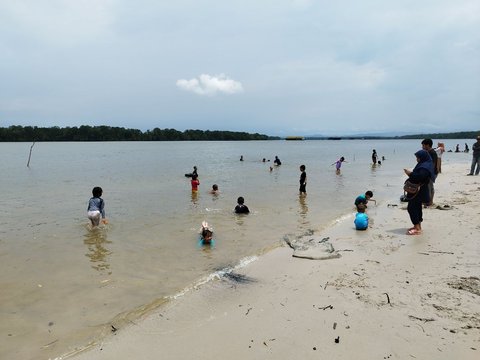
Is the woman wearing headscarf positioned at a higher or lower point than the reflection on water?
higher

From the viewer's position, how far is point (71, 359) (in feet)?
14.3

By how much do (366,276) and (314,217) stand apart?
6.83m

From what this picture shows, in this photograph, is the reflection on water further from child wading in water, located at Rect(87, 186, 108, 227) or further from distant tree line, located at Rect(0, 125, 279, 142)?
distant tree line, located at Rect(0, 125, 279, 142)

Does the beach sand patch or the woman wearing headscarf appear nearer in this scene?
the beach sand patch

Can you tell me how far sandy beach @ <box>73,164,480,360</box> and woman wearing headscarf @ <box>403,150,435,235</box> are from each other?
1.06 meters

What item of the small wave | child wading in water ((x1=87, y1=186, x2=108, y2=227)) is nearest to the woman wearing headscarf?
the small wave

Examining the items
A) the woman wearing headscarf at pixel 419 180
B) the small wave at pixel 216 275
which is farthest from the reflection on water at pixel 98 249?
the woman wearing headscarf at pixel 419 180

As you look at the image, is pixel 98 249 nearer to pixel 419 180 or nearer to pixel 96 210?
pixel 96 210

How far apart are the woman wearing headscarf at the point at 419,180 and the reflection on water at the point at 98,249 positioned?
7.39 metres

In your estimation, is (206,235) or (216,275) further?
(206,235)

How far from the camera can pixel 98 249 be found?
9.31 meters

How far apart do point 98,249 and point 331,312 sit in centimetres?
670

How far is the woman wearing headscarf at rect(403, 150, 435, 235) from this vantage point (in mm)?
8594

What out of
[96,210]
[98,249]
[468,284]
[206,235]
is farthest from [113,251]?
[468,284]
